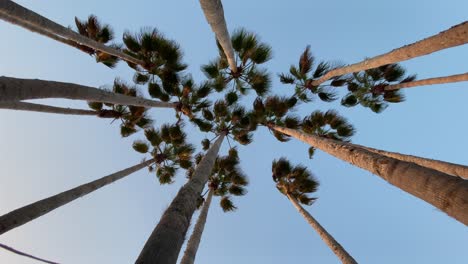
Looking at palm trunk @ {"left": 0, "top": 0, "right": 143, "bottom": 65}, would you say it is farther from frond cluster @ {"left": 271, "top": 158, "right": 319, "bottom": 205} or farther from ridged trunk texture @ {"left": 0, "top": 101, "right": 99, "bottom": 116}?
frond cluster @ {"left": 271, "top": 158, "right": 319, "bottom": 205}

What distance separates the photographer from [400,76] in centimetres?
1107

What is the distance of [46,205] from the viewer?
7176 mm

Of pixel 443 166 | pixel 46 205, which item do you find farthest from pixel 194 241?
pixel 443 166

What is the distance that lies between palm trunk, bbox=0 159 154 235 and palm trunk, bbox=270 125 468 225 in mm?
6102

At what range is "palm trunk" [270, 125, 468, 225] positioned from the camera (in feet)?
8.33

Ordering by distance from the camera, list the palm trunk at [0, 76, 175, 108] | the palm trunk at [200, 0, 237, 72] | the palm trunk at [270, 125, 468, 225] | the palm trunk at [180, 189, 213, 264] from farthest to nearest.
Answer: the palm trunk at [180, 189, 213, 264] < the palm trunk at [200, 0, 237, 72] < the palm trunk at [0, 76, 175, 108] < the palm trunk at [270, 125, 468, 225]

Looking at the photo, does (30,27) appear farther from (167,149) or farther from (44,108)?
(167,149)

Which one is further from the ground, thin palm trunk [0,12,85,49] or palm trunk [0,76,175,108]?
thin palm trunk [0,12,85,49]

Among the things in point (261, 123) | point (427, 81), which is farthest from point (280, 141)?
point (427, 81)

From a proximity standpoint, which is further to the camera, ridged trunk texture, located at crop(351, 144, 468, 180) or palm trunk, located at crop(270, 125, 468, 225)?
ridged trunk texture, located at crop(351, 144, 468, 180)

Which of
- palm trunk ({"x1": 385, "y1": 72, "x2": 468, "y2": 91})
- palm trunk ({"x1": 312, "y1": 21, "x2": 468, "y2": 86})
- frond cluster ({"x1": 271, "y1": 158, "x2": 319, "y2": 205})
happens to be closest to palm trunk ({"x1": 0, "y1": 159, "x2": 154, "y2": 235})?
frond cluster ({"x1": 271, "y1": 158, "x2": 319, "y2": 205})

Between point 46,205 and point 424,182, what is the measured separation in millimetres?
7288

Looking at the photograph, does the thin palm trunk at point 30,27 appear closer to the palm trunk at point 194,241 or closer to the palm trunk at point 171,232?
the palm trunk at point 171,232

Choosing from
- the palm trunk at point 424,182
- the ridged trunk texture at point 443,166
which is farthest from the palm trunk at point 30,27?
the ridged trunk texture at point 443,166
